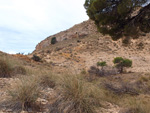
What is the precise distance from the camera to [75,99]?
2674mm

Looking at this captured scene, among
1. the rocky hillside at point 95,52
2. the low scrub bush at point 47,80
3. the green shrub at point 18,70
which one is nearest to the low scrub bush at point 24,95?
the low scrub bush at point 47,80

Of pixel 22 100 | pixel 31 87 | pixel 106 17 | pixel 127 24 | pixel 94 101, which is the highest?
pixel 106 17

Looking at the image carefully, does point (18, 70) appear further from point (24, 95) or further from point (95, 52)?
A: point (95, 52)

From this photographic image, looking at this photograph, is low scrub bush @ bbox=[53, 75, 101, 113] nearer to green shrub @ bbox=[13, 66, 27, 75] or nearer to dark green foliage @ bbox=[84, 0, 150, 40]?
green shrub @ bbox=[13, 66, 27, 75]

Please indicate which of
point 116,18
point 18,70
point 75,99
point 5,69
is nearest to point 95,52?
point 116,18

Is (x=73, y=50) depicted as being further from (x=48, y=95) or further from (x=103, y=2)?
(x=48, y=95)

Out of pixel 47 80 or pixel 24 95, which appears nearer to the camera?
pixel 24 95

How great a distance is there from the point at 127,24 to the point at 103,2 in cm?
199

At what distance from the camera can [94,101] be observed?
288 centimetres

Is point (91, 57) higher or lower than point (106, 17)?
lower

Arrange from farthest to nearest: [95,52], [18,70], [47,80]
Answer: [95,52]
[18,70]
[47,80]

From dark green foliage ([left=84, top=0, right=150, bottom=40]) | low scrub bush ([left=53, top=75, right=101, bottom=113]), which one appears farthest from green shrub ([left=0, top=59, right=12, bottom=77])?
dark green foliage ([left=84, top=0, right=150, bottom=40])

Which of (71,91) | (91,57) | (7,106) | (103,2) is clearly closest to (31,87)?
(7,106)

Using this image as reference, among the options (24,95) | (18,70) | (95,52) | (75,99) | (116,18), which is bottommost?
(75,99)
